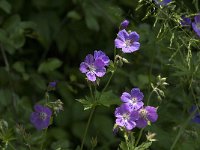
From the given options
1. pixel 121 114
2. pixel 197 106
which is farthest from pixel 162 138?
pixel 121 114

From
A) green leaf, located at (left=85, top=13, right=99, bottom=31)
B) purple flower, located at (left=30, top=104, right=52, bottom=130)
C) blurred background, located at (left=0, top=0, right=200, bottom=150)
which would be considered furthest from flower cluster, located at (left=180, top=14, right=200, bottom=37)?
green leaf, located at (left=85, top=13, right=99, bottom=31)

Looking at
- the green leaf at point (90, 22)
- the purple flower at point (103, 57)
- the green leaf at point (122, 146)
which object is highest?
the purple flower at point (103, 57)

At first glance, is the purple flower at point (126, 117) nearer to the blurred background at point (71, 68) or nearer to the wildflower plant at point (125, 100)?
the wildflower plant at point (125, 100)

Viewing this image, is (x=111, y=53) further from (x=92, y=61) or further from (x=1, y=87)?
(x=92, y=61)

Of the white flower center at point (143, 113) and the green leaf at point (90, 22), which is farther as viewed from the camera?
the green leaf at point (90, 22)

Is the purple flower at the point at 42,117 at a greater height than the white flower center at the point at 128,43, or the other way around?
the white flower center at the point at 128,43

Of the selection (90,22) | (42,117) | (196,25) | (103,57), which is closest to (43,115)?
(42,117)

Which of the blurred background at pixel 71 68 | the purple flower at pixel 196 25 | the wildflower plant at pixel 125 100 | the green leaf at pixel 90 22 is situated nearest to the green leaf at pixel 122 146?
the wildflower plant at pixel 125 100

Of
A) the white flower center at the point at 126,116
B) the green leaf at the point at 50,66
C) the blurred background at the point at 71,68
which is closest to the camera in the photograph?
the white flower center at the point at 126,116
